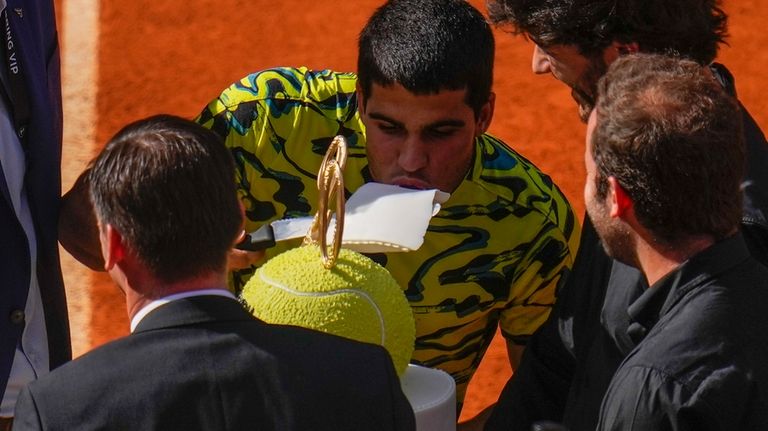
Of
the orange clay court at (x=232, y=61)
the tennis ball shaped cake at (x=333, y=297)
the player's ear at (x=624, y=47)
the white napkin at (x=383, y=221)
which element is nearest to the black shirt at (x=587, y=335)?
the player's ear at (x=624, y=47)

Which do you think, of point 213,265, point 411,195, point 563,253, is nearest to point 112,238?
point 213,265

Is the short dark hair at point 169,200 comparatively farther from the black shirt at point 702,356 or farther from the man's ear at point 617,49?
the man's ear at point 617,49

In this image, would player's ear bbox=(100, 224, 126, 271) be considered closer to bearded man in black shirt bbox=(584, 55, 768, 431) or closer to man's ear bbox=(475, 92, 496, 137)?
bearded man in black shirt bbox=(584, 55, 768, 431)

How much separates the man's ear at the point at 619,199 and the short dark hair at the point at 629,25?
95 centimetres

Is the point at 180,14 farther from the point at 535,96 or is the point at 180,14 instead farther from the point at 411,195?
the point at 411,195

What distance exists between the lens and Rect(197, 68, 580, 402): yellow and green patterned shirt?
404cm

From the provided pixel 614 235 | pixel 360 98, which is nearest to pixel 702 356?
pixel 614 235

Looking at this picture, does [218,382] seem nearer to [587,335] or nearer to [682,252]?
[682,252]

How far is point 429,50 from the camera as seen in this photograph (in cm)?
394

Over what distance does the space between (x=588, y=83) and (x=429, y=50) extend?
0.52 m

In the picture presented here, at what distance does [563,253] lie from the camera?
4059 mm

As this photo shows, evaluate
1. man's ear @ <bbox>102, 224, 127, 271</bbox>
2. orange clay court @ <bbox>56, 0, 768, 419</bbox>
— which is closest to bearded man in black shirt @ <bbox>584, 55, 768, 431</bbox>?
man's ear @ <bbox>102, 224, 127, 271</bbox>

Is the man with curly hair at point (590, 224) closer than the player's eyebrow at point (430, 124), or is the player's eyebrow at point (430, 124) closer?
the man with curly hair at point (590, 224)

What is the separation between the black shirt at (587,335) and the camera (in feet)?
10.7
